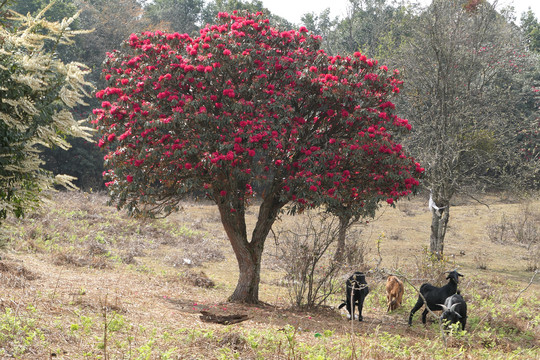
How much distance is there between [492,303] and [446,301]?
3155mm

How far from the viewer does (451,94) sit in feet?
46.4

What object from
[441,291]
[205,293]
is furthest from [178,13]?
[441,291]

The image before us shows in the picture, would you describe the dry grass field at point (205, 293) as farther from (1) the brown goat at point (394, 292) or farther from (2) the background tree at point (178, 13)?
(2) the background tree at point (178, 13)

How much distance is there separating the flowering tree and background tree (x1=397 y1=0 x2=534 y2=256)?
18.7 ft

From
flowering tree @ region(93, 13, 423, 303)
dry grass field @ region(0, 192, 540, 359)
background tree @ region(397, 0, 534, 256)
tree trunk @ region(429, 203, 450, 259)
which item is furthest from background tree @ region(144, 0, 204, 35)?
flowering tree @ region(93, 13, 423, 303)

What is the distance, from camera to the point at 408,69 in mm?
15172

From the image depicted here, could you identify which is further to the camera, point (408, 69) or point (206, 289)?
point (408, 69)

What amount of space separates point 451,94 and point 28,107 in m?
12.5

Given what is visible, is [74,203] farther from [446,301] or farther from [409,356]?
[409,356]

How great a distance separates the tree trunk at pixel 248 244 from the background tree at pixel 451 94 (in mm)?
6168

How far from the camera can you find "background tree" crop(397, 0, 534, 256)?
1380cm

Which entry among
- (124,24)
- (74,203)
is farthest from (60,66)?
(124,24)

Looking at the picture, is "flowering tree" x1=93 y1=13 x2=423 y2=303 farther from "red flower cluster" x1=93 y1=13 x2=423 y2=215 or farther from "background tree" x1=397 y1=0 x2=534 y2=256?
"background tree" x1=397 y1=0 x2=534 y2=256

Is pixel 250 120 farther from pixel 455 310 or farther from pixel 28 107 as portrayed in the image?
pixel 455 310
